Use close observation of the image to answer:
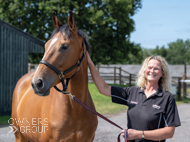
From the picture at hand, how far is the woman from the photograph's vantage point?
227cm

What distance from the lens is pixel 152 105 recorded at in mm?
2408

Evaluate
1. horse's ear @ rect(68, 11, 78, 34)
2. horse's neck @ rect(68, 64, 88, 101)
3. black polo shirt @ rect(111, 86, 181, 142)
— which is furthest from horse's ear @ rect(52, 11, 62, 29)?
black polo shirt @ rect(111, 86, 181, 142)

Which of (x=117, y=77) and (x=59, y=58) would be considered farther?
(x=117, y=77)

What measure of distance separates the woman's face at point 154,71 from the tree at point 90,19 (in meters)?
13.9

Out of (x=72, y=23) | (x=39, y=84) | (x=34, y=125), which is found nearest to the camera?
(x=39, y=84)

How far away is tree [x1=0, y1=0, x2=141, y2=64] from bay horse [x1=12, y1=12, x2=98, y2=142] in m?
13.9

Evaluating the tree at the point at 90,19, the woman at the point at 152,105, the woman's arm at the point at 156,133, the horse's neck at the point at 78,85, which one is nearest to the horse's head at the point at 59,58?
the horse's neck at the point at 78,85

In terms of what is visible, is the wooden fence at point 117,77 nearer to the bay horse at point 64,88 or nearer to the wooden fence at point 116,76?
the wooden fence at point 116,76

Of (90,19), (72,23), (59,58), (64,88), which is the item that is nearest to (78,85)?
(64,88)

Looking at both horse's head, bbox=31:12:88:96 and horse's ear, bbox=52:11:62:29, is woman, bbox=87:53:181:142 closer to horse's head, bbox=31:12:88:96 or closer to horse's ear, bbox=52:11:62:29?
horse's head, bbox=31:12:88:96

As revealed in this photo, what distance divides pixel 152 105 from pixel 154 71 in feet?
1.32

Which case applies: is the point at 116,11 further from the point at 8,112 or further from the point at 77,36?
the point at 77,36

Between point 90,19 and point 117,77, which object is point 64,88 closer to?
point 90,19

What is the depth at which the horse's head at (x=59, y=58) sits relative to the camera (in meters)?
2.11
